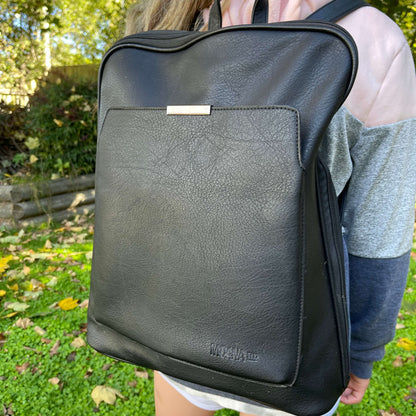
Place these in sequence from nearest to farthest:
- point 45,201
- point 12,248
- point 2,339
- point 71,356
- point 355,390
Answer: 1. point 355,390
2. point 71,356
3. point 2,339
4. point 12,248
5. point 45,201

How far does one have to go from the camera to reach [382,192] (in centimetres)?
104

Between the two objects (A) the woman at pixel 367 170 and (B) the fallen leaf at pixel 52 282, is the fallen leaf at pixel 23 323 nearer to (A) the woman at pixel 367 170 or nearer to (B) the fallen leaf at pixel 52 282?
(B) the fallen leaf at pixel 52 282

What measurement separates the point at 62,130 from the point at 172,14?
486 centimetres

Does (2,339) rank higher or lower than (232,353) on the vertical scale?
lower

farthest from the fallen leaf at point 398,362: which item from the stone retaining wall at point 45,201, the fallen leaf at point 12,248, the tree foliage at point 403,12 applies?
the tree foliage at point 403,12

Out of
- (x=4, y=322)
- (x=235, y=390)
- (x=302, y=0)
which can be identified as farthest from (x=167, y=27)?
(x=4, y=322)

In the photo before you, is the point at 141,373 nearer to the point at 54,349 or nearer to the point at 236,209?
the point at 54,349

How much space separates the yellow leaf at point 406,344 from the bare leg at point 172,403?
238 centimetres

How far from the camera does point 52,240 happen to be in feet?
15.6

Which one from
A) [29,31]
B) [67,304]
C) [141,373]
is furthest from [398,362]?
[29,31]

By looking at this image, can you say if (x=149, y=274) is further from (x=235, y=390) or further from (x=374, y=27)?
(x=374, y=27)

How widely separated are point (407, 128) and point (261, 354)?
0.61 metres

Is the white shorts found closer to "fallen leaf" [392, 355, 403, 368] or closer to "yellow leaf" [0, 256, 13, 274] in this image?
A: "fallen leaf" [392, 355, 403, 368]

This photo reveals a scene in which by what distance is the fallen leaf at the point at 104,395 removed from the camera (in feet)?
8.27
